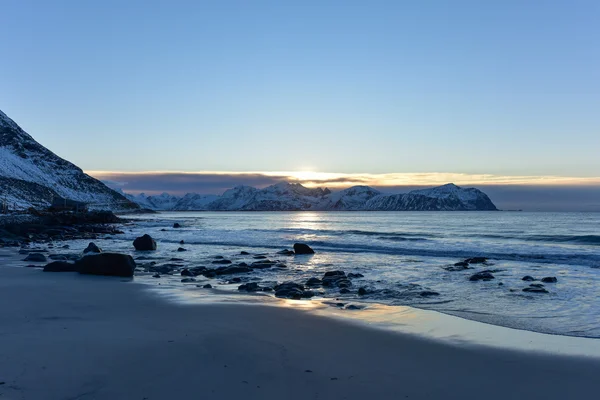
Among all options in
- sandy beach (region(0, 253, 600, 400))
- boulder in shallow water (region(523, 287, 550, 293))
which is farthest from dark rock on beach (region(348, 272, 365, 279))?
sandy beach (region(0, 253, 600, 400))

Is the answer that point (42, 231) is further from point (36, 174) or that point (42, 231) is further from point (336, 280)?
point (36, 174)

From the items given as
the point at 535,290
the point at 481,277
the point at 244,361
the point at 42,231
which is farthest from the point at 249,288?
the point at 42,231

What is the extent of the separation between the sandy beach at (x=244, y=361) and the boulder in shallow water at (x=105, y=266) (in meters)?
7.13

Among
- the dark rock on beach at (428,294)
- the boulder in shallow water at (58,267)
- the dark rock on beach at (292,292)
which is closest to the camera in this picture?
the dark rock on beach at (292,292)

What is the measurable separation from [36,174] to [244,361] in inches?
7160

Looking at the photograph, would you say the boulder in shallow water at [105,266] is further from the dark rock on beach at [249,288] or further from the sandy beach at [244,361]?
the sandy beach at [244,361]

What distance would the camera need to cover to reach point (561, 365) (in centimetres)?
807

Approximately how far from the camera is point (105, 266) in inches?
746

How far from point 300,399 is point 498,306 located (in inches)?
385

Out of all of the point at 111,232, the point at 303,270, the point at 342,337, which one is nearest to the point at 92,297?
the point at 342,337

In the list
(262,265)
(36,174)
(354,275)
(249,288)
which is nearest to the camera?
(249,288)

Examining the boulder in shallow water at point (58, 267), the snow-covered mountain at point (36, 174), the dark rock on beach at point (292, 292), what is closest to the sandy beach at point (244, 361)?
the dark rock on beach at point (292, 292)

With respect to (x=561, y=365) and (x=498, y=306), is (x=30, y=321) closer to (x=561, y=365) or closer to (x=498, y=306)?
(x=561, y=365)

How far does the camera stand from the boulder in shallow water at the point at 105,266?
18.6 metres
